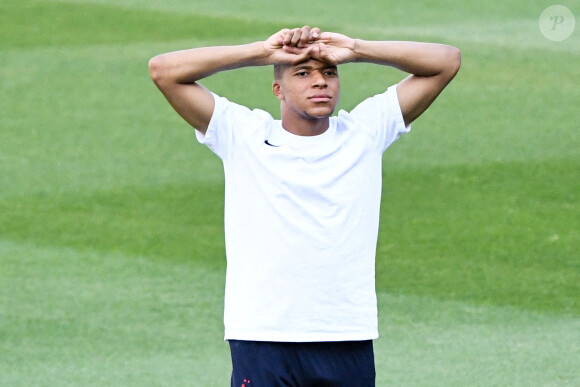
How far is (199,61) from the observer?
4445mm

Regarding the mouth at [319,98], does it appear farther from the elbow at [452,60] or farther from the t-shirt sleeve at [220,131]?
the elbow at [452,60]

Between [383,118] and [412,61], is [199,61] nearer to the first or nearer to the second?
[383,118]

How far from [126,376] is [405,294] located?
7.22ft

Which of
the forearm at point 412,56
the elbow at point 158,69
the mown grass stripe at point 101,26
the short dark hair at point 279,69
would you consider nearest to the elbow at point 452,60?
the forearm at point 412,56

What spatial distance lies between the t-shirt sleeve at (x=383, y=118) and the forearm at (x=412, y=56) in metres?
0.12

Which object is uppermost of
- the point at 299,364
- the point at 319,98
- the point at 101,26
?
the point at 101,26

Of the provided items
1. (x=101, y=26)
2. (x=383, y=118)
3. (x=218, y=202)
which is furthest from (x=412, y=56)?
(x=101, y=26)

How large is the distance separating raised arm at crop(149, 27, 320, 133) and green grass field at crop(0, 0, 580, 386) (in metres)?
2.73

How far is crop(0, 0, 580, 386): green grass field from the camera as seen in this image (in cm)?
732

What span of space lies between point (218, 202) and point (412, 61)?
567 cm

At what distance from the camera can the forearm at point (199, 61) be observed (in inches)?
175

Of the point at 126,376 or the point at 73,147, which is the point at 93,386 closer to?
the point at 126,376

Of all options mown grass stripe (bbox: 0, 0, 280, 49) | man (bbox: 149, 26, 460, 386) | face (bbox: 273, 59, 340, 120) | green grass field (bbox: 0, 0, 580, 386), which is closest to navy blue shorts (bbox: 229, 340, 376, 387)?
man (bbox: 149, 26, 460, 386)

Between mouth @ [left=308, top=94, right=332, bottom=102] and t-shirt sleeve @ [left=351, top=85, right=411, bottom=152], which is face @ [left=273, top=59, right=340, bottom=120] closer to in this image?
mouth @ [left=308, top=94, right=332, bottom=102]
